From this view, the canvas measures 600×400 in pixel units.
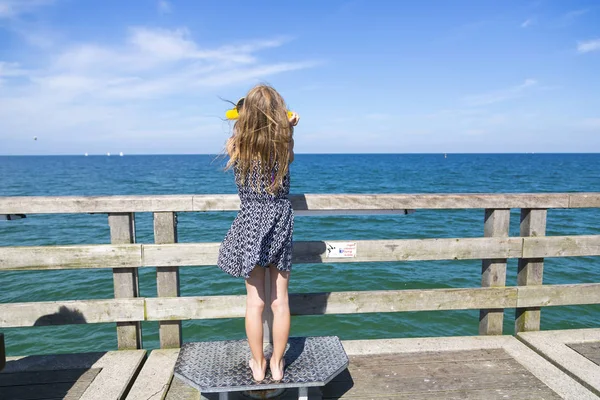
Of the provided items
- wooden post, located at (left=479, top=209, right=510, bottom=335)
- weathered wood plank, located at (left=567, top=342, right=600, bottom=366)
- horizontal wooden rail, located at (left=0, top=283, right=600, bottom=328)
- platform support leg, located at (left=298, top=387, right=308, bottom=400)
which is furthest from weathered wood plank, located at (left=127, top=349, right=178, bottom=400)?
weathered wood plank, located at (left=567, top=342, right=600, bottom=366)

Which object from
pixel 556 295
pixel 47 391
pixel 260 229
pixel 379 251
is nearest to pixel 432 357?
pixel 379 251

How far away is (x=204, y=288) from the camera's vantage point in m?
9.57

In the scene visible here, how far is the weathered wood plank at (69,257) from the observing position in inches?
122

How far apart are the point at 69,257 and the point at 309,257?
5.76 feet

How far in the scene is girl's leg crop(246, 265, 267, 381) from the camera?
2.54m

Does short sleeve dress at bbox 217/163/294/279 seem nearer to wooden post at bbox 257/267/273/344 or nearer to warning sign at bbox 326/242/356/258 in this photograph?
wooden post at bbox 257/267/273/344

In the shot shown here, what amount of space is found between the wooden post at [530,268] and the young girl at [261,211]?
2.17 metres

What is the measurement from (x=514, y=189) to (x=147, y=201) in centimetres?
3901

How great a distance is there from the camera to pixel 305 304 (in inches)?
134

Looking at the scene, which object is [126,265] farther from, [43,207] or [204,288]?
[204,288]

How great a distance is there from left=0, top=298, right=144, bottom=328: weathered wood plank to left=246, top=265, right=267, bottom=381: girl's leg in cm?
114

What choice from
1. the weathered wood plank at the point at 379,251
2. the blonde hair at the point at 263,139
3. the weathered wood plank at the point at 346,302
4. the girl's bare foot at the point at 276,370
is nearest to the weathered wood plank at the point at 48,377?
the weathered wood plank at the point at 346,302

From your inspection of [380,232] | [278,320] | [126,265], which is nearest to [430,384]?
[278,320]

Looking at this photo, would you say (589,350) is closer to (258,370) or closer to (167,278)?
(258,370)
